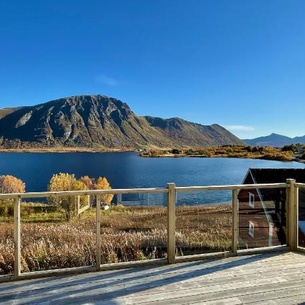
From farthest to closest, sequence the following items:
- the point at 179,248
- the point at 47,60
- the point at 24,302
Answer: the point at 47,60 < the point at 179,248 < the point at 24,302

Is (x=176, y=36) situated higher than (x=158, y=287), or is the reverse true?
(x=176, y=36)

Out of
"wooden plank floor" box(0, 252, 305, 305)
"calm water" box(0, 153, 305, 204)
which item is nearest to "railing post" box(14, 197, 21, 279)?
"wooden plank floor" box(0, 252, 305, 305)

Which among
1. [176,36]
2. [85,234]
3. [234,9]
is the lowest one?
[85,234]

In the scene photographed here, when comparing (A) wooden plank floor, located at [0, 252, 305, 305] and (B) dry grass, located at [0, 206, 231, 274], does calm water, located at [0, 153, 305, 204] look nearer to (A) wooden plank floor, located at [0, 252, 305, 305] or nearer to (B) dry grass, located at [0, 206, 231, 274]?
(B) dry grass, located at [0, 206, 231, 274]

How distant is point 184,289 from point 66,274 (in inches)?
56.2

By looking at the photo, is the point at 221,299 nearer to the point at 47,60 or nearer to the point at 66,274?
the point at 66,274

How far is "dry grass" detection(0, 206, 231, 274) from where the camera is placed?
4168 millimetres

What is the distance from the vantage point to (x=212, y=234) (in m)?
4.66

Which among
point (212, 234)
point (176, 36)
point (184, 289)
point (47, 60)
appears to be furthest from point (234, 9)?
point (47, 60)

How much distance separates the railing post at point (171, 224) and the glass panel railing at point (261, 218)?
1022mm

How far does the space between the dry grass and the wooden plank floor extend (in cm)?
40

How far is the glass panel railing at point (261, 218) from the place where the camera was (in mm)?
4664

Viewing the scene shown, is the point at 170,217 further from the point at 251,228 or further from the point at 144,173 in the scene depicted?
the point at 144,173

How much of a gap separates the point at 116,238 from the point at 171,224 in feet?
2.92
